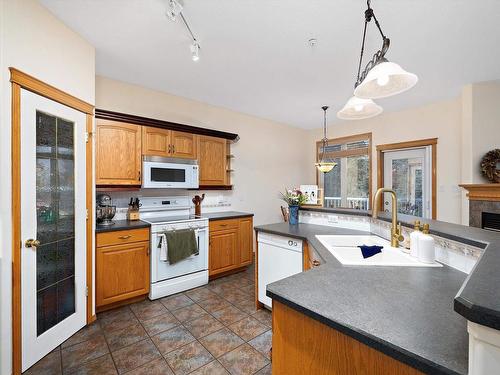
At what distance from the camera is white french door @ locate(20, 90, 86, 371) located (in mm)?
1751

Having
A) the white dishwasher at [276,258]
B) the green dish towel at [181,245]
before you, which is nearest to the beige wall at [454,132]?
the white dishwasher at [276,258]

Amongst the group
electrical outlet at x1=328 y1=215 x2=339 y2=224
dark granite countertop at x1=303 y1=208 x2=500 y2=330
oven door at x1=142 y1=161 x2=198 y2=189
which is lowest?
electrical outlet at x1=328 y1=215 x2=339 y2=224

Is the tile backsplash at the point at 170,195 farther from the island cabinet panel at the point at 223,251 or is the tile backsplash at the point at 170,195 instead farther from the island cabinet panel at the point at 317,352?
the island cabinet panel at the point at 317,352

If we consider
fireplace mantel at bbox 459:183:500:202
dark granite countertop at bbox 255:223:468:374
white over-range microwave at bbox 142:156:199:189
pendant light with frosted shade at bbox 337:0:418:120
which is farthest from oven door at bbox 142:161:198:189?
fireplace mantel at bbox 459:183:500:202

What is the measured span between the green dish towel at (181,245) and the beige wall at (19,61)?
140 centimetres

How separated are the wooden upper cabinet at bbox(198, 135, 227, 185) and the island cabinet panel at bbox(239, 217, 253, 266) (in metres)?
0.72

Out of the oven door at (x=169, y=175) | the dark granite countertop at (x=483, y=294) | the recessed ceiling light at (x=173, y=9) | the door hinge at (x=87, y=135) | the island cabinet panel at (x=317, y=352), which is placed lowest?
the island cabinet panel at (x=317, y=352)

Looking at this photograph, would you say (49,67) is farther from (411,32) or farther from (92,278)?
(411,32)

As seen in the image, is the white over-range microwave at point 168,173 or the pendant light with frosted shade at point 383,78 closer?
the pendant light with frosted shade at point 383,78

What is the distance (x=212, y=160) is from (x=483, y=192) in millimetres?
3632

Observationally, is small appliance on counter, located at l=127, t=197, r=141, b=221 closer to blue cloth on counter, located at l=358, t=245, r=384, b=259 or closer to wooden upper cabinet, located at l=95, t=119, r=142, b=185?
wooden upper cabinet, located at l=95, t=119, r=142, b=185

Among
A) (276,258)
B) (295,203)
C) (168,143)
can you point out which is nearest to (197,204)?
(168,143)

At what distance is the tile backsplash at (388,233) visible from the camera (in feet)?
Answer: 3.92

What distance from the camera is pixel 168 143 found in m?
3.23
